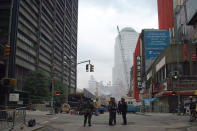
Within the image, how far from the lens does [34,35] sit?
7744 cm

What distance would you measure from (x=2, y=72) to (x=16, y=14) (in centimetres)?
1452

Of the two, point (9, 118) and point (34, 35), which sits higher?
point (34, 35)

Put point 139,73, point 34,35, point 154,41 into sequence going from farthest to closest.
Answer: point 139,73, point 34,35, point 154,41

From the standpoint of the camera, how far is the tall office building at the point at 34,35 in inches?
2436

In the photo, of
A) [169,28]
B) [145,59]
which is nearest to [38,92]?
[145,59]

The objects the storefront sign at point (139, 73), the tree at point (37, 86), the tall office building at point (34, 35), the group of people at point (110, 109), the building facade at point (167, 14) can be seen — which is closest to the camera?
the group of people at point (110, 109)

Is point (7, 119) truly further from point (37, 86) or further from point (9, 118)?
point (37, 86)

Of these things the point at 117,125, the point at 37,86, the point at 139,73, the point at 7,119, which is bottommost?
the point at 117,125

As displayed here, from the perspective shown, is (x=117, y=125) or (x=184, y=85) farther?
(x=184, y=85)

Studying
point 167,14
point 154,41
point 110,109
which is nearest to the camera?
point 110,109

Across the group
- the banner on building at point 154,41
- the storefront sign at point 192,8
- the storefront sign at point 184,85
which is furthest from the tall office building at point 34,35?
the banner on building at point 154,41

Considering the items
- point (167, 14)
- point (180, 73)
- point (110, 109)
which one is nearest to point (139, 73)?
point (167, 14)

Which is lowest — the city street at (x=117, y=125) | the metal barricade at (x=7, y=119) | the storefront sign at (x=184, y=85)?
the city street at (x=117, y=125)

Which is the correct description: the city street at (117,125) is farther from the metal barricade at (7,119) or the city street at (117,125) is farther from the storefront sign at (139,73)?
the storefront sign at (139,73)
